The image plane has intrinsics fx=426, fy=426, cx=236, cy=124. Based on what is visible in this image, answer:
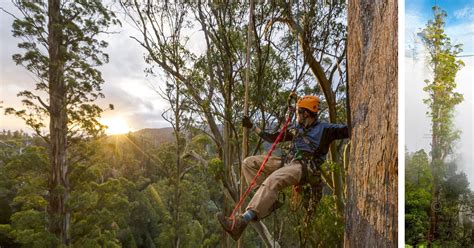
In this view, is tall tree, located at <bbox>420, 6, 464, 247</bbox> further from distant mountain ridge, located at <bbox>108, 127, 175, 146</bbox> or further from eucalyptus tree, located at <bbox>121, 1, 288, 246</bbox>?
distant mountain ridge, located at <bbox>108, 127, 175, 146</bbox>

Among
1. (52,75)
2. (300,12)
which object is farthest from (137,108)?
(300,12)

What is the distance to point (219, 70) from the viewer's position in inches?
214

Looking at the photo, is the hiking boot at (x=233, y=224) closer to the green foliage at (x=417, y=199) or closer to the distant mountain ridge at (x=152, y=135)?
the green foliage at (x=417, y=199)

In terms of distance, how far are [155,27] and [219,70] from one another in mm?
1226

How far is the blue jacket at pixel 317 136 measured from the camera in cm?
236

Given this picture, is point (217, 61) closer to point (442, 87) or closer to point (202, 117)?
point (202, 117)

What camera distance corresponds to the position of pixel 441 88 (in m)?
3.07

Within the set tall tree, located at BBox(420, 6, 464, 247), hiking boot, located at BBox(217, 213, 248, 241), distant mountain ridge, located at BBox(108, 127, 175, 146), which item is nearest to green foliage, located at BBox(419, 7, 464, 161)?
tall tree, located at BBox(420, 6, 464, 247)

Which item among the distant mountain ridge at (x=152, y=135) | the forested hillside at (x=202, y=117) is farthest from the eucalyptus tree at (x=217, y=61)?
the distant mountain ridge at (x=152, y=135)

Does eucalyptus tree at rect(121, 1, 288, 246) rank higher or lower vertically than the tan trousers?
higher

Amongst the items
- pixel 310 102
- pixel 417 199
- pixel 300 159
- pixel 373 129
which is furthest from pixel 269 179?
pixel 417 199

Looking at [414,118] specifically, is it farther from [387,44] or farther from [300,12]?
[300,12]

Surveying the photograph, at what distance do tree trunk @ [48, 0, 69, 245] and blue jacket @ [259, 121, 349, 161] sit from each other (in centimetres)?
635

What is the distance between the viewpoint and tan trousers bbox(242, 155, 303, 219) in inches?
85.5
